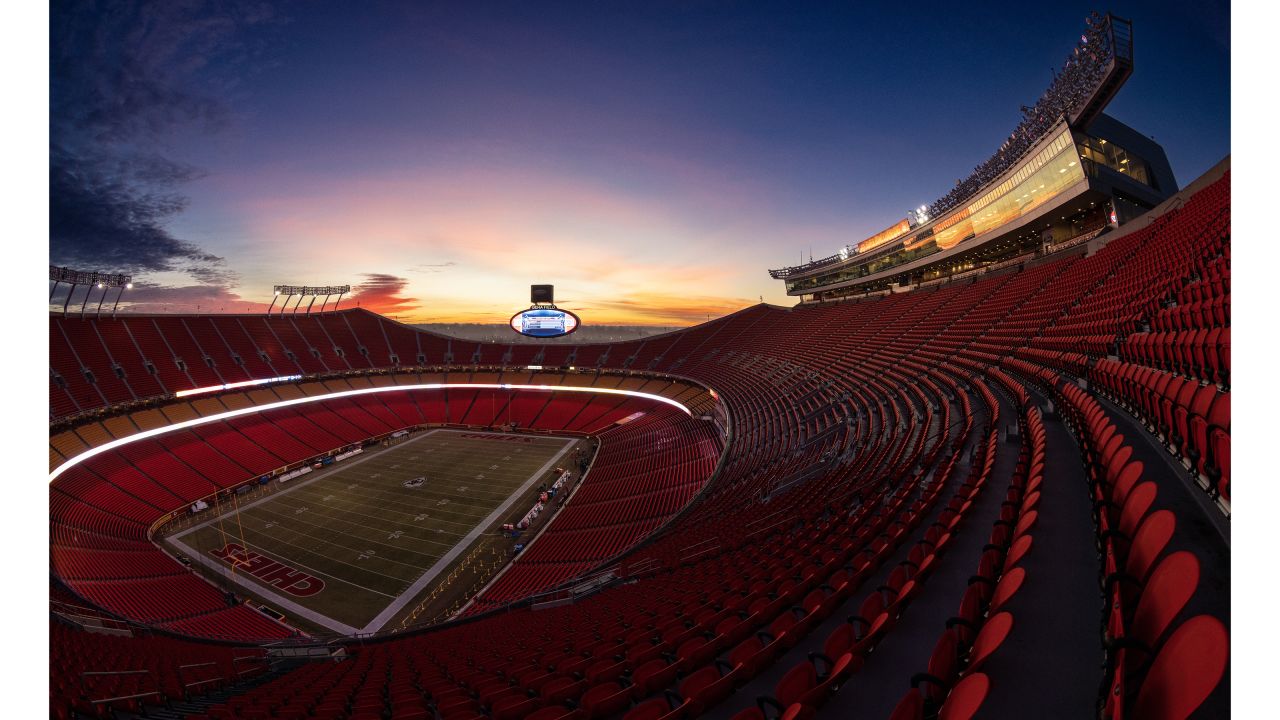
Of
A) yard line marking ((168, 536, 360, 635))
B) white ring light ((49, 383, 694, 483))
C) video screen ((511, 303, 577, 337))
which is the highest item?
video screen ((511, 303, 577, 337))

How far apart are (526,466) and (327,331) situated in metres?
32.6

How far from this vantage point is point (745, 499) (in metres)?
14.6

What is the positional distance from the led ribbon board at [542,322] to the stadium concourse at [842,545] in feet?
70.8

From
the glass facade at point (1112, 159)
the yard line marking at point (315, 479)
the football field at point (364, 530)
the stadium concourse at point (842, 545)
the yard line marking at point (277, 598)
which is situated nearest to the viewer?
the stadium concourse at point (842, 545)

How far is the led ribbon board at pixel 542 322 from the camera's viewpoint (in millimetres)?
50375

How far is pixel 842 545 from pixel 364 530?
22.9 m

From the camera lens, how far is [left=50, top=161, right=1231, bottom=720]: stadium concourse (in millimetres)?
3354

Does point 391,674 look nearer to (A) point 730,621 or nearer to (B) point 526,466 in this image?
(A) point 730,621

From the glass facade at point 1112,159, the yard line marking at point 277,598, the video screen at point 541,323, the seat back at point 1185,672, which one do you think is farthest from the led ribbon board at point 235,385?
the glass facade at point 1112,159

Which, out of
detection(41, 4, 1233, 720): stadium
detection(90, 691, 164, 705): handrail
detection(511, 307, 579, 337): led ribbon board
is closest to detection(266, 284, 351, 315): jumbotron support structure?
detection(41, 4, 1233, 720): stadium

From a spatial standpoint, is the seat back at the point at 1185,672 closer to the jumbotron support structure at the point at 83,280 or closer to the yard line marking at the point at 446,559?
the yard line marking at the point at 446,559

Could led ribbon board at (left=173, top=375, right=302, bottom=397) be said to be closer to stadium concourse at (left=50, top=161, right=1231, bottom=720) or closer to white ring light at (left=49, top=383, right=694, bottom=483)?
stadium concourse at (left=50, top=161, right=1231, bottom=720)

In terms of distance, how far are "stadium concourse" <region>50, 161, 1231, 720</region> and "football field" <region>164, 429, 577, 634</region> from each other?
1.76m

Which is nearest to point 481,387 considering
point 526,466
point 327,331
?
point 327,331
